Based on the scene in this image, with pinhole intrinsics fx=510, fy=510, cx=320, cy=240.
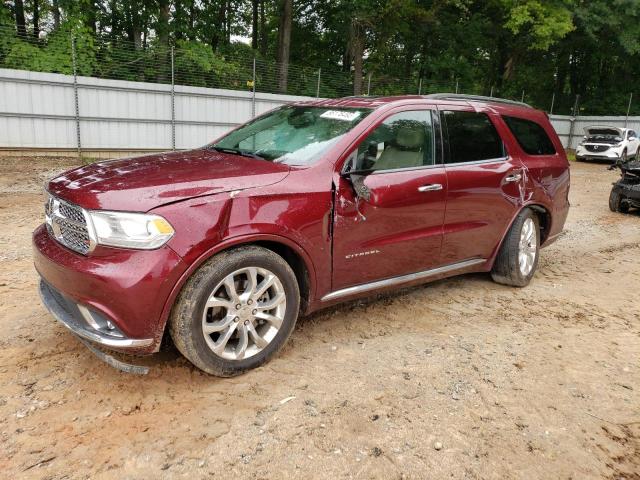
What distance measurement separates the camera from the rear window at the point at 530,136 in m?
4.72

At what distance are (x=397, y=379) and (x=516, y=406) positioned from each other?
2.25 feet

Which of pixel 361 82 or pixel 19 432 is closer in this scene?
pixel 19 432

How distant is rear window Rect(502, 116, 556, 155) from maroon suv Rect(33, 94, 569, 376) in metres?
0.04

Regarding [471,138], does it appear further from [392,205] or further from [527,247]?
[527,247]

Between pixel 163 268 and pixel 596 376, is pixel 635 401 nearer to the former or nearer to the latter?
pixel 596 376

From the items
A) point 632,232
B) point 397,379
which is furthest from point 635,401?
point 632,232

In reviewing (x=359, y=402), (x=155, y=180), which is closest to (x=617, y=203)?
(x=359, y=402)

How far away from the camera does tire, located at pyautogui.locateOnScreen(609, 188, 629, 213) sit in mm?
9664

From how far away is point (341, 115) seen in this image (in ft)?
12.3

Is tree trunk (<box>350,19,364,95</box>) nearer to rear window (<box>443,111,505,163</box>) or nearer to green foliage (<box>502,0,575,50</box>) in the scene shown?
green foliage (<box>502,0,575,50</box>)

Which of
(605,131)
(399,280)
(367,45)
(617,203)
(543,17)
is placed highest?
(543,17)

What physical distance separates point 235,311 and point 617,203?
365 inches

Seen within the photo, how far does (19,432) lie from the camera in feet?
8.07

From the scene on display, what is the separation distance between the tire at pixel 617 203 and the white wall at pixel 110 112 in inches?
421
